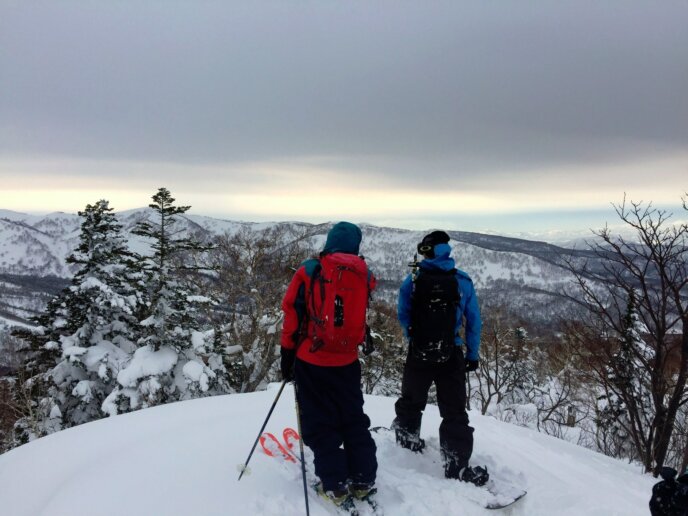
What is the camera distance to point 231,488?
3.09 m

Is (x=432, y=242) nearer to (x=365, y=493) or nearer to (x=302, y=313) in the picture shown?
(x=302, y=313)

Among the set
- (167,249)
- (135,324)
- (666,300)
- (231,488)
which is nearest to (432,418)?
(231,488)

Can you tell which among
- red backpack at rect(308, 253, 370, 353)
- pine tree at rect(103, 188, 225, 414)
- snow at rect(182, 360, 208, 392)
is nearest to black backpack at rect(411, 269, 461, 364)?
red backpack at rect(308, 253, 370, 353)

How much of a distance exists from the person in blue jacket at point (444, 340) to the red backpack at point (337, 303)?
0.75 m

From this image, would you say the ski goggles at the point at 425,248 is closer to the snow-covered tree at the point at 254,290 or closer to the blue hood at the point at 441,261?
the blue hood at the point at 441,261

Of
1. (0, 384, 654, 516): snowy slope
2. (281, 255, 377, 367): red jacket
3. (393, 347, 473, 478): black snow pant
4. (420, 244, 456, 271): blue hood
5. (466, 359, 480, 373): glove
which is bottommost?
(0, 384, 654, 516): snowy slope

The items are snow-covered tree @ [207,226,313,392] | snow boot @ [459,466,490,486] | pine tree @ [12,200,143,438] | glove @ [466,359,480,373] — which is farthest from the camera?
snow-covered tree @ [207,226,313,392]

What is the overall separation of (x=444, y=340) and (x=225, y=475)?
217 cm

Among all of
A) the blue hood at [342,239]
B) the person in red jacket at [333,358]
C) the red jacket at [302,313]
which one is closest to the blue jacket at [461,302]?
the person in red jacket at [333,358]

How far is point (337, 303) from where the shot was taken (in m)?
2.97

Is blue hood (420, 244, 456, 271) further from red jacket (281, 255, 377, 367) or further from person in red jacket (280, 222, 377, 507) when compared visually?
red jacket (281, 255, 377, 367)

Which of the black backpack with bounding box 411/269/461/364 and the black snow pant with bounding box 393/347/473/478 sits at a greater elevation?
the black backpack with bounding box 411/269/461/364

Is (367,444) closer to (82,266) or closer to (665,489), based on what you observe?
(665,489)

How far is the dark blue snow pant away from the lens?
3.05 meters
